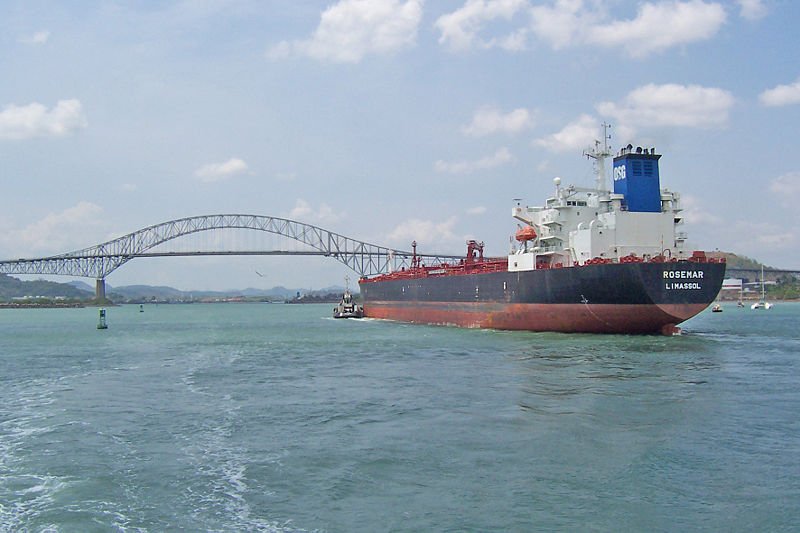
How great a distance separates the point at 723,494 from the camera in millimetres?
8664

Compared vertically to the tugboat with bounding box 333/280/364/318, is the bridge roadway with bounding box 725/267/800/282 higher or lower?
higher

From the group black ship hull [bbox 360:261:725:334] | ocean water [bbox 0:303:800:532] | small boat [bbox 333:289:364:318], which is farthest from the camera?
small boat [bbox 333:289:364:318]

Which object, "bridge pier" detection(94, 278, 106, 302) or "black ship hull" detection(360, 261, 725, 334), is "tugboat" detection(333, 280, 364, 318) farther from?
"bridge pier" detection(94, 278, 106, 302)

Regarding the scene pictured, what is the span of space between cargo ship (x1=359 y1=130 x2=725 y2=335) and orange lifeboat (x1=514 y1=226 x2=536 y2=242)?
49mm

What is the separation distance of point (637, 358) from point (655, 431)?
10.4 m

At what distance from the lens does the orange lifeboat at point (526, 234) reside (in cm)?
3462

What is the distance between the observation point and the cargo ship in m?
27.0

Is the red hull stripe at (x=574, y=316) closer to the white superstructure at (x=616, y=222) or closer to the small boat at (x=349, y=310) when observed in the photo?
the white superstructure at (x=616, y=222)

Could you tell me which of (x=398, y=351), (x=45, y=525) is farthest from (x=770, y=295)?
(x=45, y=525)

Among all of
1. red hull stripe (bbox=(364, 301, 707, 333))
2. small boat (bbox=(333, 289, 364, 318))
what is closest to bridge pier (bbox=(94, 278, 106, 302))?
small boat (bbox=(333, 289, 364, 318))

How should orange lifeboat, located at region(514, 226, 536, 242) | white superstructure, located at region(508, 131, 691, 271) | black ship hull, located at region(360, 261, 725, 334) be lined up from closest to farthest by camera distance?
black ship hull, located at region(360, 261, 725, 334)
white superstructure, located at region(508, 131, 691, 271)
orange lifeboat, located at region(514, 226, 536, 242)

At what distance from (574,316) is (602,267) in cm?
303

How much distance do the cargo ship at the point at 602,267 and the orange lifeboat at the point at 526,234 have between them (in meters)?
0.05

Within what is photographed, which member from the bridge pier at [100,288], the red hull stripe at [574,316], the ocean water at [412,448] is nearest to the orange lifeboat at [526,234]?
the red hull stripe at [574,316]
